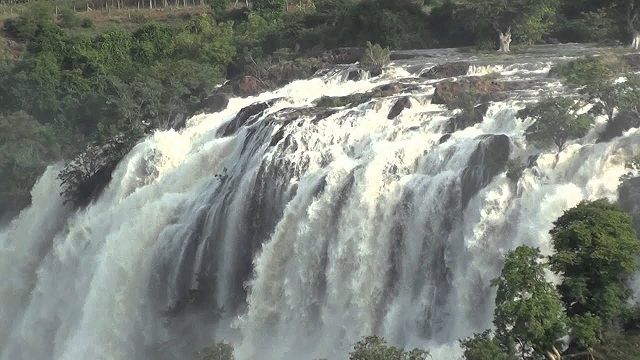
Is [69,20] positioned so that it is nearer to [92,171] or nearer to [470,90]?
[92,171]

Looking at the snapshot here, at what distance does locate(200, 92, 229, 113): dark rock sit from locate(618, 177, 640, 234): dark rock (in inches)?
685

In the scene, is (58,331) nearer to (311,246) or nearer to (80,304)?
(80,304)

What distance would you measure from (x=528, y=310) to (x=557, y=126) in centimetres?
719

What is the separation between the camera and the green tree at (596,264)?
515 inches

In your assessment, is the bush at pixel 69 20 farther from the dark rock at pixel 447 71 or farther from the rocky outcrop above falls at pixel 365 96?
the rocky outcrop above falls at pixel 365 96

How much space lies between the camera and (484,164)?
59.9ft

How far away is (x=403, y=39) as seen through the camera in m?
39.5

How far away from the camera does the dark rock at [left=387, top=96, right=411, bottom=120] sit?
23.2 metres

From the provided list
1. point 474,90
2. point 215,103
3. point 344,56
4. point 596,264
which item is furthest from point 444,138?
point 344,56

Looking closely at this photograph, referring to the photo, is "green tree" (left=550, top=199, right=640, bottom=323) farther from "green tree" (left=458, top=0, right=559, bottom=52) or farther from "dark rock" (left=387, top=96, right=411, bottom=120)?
"green tree" (left=458, top=0, right=559, bottom=52)

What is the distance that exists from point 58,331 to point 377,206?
38.3 feet

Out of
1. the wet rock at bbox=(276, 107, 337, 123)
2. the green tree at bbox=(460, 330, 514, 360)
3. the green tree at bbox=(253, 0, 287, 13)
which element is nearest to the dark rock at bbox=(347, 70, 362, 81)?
the wet rock at bbox=(276, 107, 337, 123)

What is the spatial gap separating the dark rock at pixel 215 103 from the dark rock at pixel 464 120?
461 inches

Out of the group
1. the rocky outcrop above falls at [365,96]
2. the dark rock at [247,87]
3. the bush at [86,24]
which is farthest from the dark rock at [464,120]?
the bush at [86,24]
